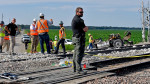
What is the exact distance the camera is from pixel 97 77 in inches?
274

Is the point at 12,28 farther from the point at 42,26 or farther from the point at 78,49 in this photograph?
the point at 78,49

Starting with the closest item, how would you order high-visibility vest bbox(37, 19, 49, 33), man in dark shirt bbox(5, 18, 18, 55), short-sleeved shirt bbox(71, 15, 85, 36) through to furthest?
1. short-sleeved shirt bbox(71, 15, 85, 36)
2. high-visibility vest bbox(37, 19, 49, 33)
3. man in dark shirt bbox(5, 18, 18, 55)

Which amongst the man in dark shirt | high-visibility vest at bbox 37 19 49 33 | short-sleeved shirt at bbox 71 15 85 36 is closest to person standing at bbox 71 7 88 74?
short-sleeved shirt at bbox 71 15 85 36

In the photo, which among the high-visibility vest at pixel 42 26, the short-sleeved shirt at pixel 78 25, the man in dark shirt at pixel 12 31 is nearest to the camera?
the short-sleeved shirt at pixel 78 25

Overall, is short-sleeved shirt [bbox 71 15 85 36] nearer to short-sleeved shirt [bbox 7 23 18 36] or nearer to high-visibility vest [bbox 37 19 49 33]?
high-visibility vest [bbox 37 19 49 33]

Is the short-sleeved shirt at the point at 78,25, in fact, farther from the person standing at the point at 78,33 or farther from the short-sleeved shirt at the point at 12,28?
the short-sleeved shirt at the point at 12,28

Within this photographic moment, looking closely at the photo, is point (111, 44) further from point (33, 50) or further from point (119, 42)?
point (33, 50)

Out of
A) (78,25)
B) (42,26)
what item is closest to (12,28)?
(42,26)

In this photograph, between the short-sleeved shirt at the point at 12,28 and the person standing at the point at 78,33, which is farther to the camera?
the short-sleeved shirt at the point at 12,28

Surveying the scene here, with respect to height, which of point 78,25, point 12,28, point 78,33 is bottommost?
point 78,33

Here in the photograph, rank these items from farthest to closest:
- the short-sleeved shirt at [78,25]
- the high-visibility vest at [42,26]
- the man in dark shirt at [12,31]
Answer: the man in dark shirt at [12,31] < the high-visibility vest at [42,26] < the short-sleeved shirt at [78,25]

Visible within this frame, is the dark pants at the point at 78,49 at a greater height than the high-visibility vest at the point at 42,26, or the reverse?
the high-visibility vest at the point at 42,26

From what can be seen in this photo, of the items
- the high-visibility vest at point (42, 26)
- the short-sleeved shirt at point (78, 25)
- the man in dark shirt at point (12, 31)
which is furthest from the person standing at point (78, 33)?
the man in dark shirt at point (12, 31)

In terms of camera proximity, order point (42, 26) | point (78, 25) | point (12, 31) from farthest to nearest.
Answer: point (12, 31) → point (42, 26) → point (78, 25)
